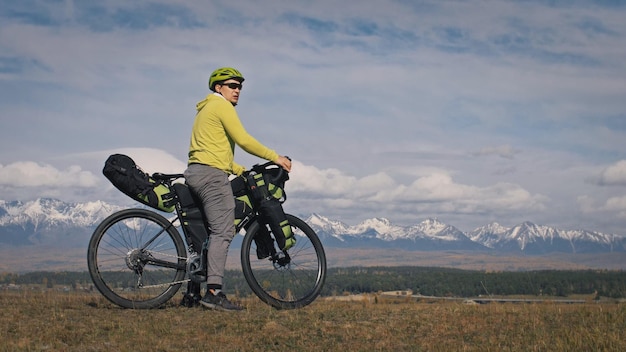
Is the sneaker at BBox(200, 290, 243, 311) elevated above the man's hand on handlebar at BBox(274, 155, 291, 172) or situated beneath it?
situated beneath

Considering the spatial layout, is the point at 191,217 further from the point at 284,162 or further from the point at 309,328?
the point at 309,328

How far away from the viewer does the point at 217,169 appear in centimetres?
1012

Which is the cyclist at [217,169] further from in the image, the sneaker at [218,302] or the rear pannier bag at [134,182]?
the rear pannier bag at [134,182]

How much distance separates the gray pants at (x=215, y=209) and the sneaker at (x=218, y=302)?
0.21 meters

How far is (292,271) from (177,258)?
6.29 feet

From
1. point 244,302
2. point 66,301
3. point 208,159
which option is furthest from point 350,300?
point 66,301

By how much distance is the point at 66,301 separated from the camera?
11.1 m

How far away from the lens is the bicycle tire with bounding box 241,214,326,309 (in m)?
10.3

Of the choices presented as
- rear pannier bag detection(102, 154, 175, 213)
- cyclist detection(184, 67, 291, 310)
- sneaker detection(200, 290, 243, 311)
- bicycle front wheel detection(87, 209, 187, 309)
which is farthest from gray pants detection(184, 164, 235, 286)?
bicycle front wheel detection(87, 209, 187, 309)

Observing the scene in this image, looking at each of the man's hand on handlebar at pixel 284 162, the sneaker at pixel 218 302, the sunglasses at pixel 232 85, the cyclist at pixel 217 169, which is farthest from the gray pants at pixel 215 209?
the sunglasses at pixel 232 85

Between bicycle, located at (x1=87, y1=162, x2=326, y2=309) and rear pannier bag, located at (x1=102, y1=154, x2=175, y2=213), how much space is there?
7.2 inches

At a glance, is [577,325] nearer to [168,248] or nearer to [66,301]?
[168,248]

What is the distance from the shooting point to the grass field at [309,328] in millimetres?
7715

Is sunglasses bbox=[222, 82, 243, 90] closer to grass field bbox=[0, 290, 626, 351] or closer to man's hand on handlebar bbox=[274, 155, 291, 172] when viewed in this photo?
man's hand on handlebar bbox=[274, 155, 291, 172]
